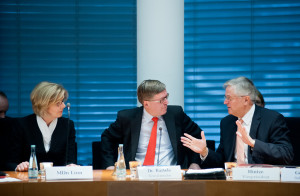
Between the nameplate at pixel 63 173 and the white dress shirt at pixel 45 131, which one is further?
the white dress shirt at pixel 45 131

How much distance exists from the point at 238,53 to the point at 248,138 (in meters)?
1.76

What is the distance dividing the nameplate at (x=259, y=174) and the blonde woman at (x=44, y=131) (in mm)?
1464

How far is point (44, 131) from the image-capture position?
3.15m

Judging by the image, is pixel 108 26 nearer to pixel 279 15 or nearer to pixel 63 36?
pixel 63 36

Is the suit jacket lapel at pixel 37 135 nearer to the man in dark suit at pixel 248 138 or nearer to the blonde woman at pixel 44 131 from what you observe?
the blonde woman at pixel 44 131

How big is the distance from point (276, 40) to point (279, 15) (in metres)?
0.27

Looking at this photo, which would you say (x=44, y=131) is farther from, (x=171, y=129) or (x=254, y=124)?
(x=254, y=124)

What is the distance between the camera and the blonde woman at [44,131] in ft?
10.1

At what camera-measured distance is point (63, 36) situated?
14.4 ft

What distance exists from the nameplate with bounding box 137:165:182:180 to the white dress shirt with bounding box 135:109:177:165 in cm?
93

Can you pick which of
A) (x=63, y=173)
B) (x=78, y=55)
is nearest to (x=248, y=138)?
(x=63, y=173)

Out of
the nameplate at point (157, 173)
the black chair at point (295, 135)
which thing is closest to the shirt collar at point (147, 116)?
the nameplate at point (157, 173)

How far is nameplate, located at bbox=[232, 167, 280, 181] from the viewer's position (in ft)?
7.00

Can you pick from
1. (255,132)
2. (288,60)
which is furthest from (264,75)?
(255,132)
